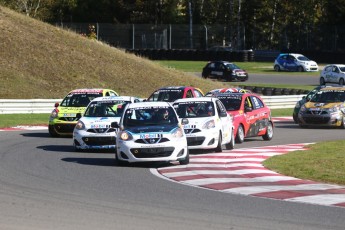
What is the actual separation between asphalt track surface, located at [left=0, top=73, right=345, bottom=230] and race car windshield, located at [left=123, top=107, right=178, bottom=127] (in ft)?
2.84

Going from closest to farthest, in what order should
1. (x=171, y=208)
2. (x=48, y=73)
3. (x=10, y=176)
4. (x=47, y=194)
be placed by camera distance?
(x=171, y=208) < (x=47, y=194) < (x=10, y=176) < (x=48, y=73)

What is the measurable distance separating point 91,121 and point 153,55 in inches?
2116

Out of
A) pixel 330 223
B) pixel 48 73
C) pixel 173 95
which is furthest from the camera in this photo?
pixel 48 73

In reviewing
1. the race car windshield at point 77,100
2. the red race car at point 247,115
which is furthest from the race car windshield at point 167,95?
the red race car at point 247,115

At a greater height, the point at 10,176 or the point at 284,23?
the point at 284,23

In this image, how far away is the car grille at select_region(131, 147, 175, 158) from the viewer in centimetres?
1817

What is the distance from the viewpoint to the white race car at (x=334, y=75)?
54681mm

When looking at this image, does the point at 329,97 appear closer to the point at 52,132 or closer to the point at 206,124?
the point at 52,132

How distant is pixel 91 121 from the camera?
72.5 feet

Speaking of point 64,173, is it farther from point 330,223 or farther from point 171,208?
point 330,223

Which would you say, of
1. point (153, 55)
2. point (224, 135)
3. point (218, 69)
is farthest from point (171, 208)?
point (153, 55)

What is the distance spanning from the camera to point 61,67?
154 feet

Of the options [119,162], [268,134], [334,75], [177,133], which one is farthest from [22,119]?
[334,75]

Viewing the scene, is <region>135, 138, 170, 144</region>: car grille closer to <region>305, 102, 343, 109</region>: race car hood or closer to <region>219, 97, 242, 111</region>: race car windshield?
<region>219, 97, 242, 111</region>: race car windshield
